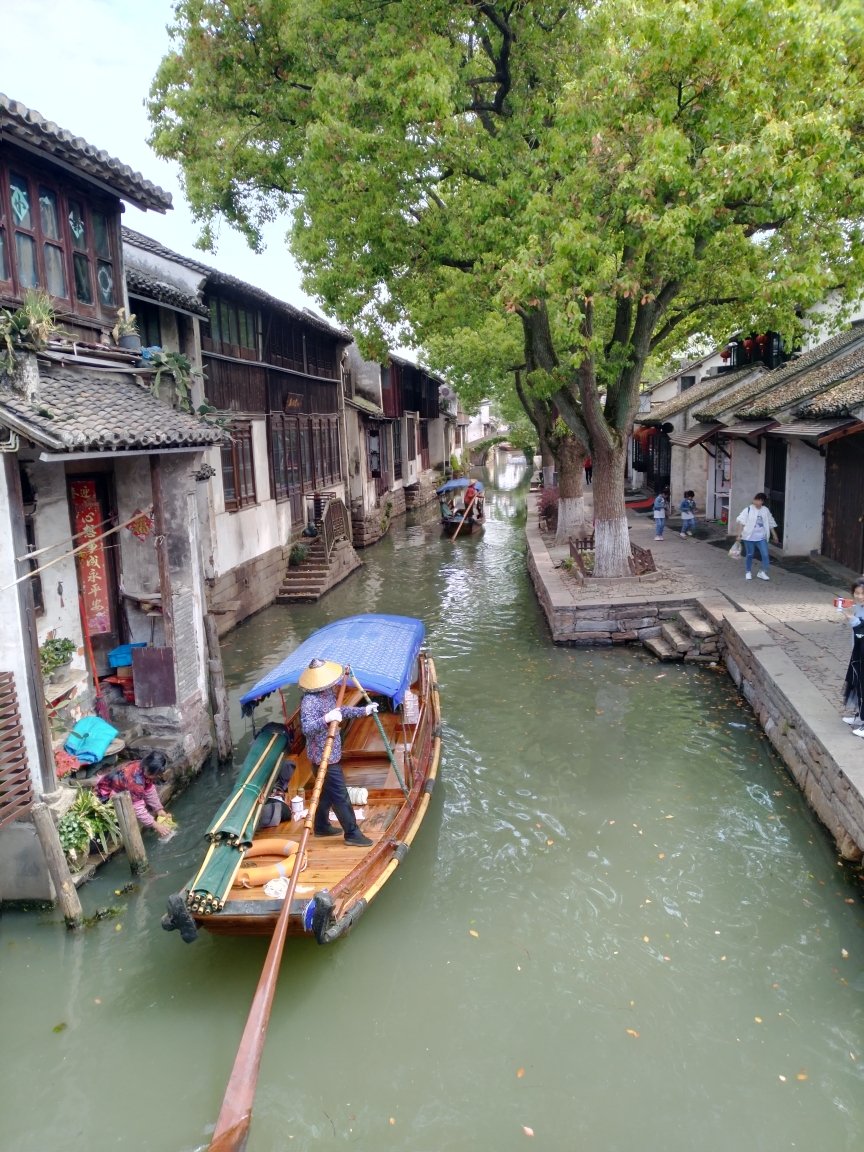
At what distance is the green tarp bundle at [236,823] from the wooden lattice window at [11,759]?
1.68 m

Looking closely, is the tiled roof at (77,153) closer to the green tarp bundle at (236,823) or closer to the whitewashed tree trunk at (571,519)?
the green tarp bundle at (236,823)

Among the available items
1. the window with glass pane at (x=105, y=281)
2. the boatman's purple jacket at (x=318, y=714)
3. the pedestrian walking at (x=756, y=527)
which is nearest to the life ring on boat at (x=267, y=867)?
the boatman's purple jacket at (x=318, y=714)

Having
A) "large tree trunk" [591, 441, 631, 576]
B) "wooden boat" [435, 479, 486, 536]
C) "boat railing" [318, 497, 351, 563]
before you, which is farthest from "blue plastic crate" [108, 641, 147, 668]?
"wooden boat" [435, 479, 486, 536]

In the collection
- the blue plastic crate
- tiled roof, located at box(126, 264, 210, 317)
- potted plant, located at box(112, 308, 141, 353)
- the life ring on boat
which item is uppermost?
tiled roof, located at box(126, 264, 210, 317)

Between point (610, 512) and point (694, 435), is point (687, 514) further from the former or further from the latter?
point (610, 512)

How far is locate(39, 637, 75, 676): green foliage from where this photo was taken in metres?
8.17

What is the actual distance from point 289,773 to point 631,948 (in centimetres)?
393

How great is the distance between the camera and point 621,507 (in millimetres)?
15812

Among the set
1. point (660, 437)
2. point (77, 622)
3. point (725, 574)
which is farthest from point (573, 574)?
point (660, 437)

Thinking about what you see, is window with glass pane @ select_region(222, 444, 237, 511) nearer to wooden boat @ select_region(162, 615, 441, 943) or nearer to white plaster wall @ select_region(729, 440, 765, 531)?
wooden boat @ select_region(162, 615, 441, 943)

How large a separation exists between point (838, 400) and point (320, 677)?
33.5ft

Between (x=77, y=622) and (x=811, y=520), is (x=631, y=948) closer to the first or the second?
(x=77, y=622)

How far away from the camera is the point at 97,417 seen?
25.4 ft

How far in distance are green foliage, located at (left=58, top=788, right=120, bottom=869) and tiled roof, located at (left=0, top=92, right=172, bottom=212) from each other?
21.3ft
